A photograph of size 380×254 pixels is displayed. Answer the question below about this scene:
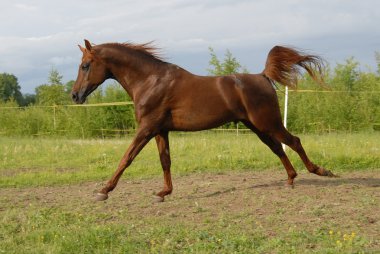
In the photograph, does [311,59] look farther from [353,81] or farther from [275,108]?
[353,81]

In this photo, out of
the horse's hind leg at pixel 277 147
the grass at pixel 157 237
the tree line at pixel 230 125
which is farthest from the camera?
the tree line at pixel 230 125

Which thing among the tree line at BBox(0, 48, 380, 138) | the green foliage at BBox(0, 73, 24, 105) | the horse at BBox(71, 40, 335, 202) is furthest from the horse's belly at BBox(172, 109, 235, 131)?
the green foliage at BBox(0, 73, 24, 105)

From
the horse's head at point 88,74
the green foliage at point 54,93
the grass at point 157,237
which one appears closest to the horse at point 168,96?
the horse's head at point 88,74

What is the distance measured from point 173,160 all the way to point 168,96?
428 cm

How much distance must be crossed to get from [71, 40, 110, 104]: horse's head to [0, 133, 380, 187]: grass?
2.46 m

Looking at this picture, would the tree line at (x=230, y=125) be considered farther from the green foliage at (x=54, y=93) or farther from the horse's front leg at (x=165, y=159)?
the horse's front leg at (x=165, y=159)

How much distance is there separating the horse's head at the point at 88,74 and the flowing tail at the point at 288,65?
243 centimetres

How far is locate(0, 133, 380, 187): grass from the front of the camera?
9.42m

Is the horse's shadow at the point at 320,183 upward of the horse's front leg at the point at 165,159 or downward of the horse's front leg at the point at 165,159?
downward

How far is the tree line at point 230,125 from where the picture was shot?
19453 mm

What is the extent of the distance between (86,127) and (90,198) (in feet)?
55.2

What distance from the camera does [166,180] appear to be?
7.01 metres

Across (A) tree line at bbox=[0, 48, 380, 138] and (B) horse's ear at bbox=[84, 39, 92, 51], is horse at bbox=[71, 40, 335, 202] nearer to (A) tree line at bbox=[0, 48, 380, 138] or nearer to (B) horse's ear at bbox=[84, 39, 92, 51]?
(B) horse's ear at bbox=[84, 39, 92, 51]

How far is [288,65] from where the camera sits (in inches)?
289
